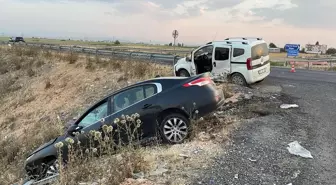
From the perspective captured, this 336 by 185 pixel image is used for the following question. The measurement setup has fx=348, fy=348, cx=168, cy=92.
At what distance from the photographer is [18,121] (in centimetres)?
1653

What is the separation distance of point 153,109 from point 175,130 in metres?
0.67

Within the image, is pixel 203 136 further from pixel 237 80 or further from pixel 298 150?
pixel 237 80

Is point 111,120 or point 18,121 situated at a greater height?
point 111,120

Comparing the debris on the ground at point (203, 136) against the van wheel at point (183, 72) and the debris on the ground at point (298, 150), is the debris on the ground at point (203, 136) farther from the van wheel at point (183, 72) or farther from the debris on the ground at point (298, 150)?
the van wheel at point (183, 72)

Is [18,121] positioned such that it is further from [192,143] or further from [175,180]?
[175,180]

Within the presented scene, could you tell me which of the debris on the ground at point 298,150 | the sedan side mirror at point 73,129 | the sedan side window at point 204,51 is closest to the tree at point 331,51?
the sedan side window at point 204,51

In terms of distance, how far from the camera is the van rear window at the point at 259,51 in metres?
13.2

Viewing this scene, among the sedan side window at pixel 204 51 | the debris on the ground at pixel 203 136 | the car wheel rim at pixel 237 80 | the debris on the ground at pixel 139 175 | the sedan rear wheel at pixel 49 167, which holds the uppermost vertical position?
the sedan side window at pixel 204 51

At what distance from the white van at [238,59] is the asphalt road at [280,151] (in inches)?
115

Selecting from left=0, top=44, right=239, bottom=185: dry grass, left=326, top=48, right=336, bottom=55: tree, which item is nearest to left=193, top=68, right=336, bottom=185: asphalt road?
left=0, top=44, right=239, bottom=185: dry grass

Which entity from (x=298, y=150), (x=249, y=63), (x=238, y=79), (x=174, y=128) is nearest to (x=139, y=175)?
(x=174, y=128)

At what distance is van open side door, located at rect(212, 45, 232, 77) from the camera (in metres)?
13.7

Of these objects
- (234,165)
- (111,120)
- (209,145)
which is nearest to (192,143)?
(209,145)

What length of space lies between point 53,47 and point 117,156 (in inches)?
1422
